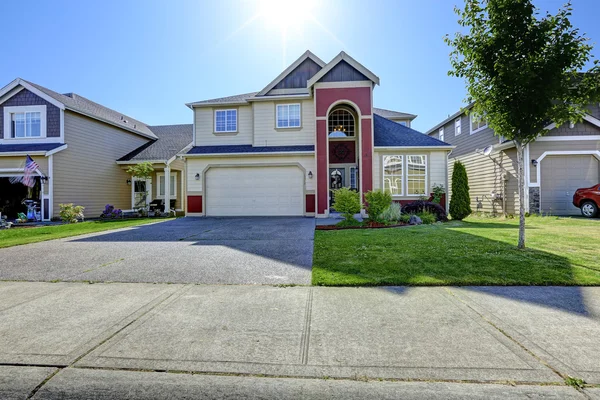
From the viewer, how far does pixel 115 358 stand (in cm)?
225

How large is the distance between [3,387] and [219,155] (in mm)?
12955

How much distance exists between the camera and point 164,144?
1997 cm

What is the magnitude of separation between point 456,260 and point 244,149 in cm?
1155

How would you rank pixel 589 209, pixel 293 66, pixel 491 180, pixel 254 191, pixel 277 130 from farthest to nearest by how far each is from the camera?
pixel 491 180
pixel 293 66
pixel 277 130
pixel 254 191
pixel 589 209

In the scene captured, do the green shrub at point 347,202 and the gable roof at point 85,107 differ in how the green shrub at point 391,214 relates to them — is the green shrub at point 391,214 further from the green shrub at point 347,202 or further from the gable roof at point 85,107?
the gable roof at point 85,107

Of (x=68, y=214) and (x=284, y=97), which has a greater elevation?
(x=284, y=97)

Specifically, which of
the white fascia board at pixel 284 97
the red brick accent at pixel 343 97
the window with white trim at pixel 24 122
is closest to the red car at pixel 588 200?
the red brick accent at pixel 343 97

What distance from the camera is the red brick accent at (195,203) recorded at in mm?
14711

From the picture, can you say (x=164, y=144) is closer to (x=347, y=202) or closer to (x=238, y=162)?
(x=238, y=162)

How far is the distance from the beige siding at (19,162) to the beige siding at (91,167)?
15.8 inches

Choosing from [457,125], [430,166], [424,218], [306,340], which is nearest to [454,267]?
[306,340]

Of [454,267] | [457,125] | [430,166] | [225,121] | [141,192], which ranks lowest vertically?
[454,267]

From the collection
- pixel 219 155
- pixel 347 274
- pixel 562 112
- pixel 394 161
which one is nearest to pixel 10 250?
pixel 347 274

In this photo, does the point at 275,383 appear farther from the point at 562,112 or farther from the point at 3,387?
the point at 562,112
